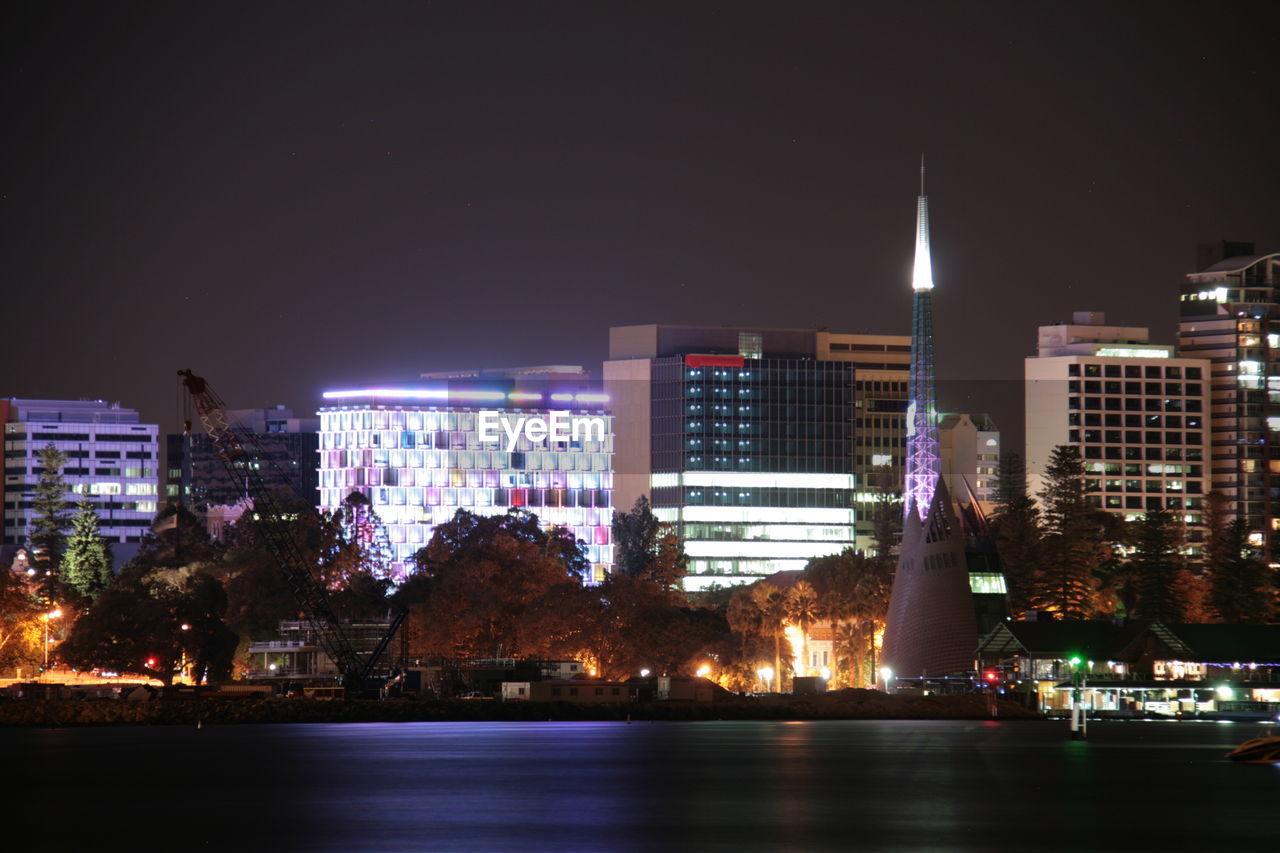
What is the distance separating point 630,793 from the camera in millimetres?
85000

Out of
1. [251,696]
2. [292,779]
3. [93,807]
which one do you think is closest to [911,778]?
[292,779]

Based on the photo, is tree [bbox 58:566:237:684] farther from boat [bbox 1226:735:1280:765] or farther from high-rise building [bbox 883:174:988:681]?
boat [bbox 1226:735:1280:765]

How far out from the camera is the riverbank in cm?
15500

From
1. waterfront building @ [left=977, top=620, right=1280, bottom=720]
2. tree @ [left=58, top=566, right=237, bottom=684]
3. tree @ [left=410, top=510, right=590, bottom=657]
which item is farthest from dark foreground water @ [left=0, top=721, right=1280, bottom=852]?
tree @ [left=410, top=510, right=590, bottom=657]

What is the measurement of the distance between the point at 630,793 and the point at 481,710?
82928 millimetres

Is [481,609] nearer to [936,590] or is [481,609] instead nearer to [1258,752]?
[936,590]

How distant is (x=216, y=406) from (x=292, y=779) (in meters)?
104

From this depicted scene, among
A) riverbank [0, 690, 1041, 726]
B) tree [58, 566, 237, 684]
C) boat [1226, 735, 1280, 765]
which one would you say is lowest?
riverbank [0, 690, 1041, 726]

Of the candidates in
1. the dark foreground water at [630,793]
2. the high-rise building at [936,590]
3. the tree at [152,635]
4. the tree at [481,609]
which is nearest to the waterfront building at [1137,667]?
the high-rise building at [936,590]

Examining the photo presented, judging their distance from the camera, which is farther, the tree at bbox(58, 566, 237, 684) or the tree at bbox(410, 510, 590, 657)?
the tree at bbox(410, 510, 590, 657)

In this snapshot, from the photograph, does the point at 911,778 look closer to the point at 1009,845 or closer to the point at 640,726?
the point at 1009,845

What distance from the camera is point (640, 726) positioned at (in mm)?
158500

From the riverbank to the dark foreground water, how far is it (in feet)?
61.0

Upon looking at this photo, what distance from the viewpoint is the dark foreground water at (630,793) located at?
217 feet
